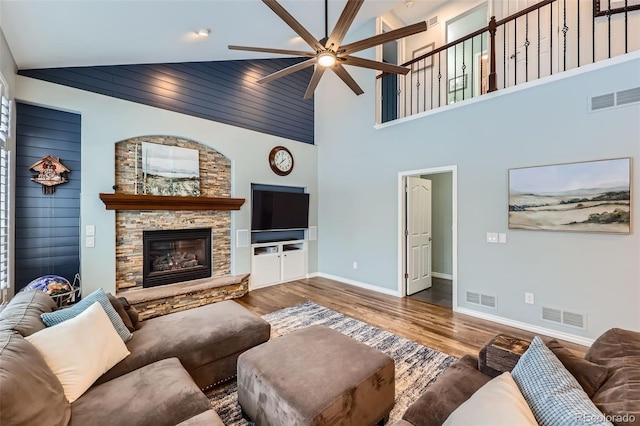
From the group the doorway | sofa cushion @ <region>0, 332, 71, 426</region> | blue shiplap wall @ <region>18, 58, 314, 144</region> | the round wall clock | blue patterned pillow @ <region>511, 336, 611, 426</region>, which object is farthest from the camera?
the round wall clock

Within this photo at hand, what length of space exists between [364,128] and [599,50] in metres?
3.36

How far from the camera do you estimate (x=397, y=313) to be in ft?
12.7

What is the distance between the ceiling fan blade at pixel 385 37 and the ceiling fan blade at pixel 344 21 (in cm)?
11

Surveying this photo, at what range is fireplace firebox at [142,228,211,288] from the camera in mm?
4074

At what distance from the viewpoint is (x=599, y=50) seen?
3.65m

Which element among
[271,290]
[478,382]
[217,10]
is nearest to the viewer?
[478,382]

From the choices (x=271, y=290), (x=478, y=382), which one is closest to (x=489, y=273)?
(x=478, y=382)

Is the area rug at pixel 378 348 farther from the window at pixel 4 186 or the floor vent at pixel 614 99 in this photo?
the floor vent at pixel 614 99

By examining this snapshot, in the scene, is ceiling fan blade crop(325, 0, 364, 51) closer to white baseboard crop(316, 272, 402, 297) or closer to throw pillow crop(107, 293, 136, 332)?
throw pillow crop(107, 293, 136, 332)

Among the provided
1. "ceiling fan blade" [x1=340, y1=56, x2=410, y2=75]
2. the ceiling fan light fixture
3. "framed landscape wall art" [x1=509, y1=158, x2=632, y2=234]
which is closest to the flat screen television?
the ceiling fan light fixture

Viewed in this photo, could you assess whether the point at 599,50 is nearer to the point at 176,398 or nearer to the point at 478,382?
the point at 478,382

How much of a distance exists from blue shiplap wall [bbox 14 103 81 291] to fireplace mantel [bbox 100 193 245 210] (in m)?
0.48

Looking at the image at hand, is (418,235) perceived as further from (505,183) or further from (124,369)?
(124,369)

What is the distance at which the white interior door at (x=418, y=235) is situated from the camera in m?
4.69
